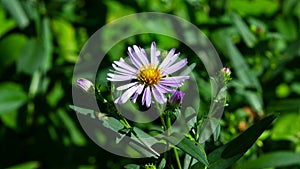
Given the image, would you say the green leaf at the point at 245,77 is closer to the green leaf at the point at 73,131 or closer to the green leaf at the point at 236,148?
the green leaf at the point at 73,131

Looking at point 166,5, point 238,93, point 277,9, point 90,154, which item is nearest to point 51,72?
point 90,154

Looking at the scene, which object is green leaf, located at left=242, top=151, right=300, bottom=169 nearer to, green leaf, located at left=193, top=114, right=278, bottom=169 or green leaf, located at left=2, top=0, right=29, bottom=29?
green leaf, located at left=193, top=114, right=278, bottom=169

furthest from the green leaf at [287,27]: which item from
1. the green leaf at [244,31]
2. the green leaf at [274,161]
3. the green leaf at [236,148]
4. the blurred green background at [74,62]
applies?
the green leaf at [236,148]

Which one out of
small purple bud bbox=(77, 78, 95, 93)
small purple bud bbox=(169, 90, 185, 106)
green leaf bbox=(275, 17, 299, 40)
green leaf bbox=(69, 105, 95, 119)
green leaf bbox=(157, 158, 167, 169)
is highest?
green leaf bbox=(275, 17, 299, 40)

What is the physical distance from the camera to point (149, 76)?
1054 mm

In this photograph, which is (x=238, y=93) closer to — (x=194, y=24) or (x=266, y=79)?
(x=266, y=79)

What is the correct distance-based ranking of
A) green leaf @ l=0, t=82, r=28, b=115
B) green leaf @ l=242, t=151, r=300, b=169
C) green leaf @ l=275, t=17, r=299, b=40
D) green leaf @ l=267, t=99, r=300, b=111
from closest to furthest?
green leaf @ l=242, t=151, r=300, b=169 < green leaf @ l=267, t=99, r=300, b=111 < green leaf @ l=0, t=82, r=28, b=115 < green leaf @ l=275, t=17, r=299, b=40

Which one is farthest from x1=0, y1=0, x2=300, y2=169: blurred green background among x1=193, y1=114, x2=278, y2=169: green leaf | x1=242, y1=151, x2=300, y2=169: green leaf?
x1=193, y1=114, x2=278, y2=169: green leaf

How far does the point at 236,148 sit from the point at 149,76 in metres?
0.23

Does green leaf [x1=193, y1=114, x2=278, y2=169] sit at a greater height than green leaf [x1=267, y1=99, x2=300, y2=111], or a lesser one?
greater

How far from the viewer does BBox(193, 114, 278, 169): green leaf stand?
1.07 metres

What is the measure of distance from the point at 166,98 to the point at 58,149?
3.77 ft

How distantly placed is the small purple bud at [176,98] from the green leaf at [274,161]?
62cm

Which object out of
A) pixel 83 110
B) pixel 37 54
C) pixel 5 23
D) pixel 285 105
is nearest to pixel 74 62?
pixel 37 54
